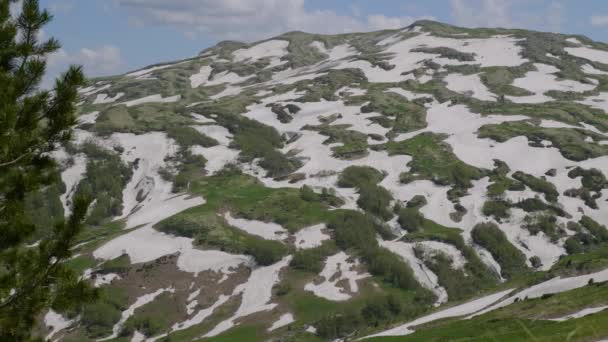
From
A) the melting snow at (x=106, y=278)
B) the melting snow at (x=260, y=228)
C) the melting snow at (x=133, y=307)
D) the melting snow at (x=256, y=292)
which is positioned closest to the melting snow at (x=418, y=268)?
the melting snow at (x=260, y=228)

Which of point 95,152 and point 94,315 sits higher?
point 95,152

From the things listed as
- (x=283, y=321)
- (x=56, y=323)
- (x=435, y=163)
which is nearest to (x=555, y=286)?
(x=283, y=321)

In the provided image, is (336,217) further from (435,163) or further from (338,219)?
(435,163)

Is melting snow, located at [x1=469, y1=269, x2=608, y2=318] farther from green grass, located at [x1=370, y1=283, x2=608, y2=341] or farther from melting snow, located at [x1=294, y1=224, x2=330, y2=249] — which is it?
melting snow, located at [x1=294, y1=224, x2=330, y2=249]

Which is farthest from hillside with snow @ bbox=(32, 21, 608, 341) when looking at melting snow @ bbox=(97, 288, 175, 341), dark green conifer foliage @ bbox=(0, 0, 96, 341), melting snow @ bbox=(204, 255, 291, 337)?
dark green conifer foliage @ bbox=(0, 0, 96, 341)

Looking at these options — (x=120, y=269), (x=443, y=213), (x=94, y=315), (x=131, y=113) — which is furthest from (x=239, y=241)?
(x=131, y=113)

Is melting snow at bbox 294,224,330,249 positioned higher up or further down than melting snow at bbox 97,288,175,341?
higher up

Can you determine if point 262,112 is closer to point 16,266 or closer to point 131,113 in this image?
point 131,113
